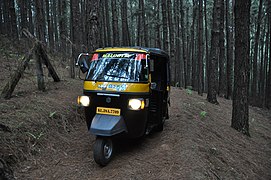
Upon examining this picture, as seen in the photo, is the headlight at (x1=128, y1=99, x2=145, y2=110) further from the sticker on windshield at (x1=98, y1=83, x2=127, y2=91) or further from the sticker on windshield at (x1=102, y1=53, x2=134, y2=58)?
the sticker on windshield at (x1=102, y1=53, x2=134, y2=58)

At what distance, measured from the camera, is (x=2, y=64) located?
36.6ft

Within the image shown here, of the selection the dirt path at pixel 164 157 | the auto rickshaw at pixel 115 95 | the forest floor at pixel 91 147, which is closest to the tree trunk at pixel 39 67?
the forest floor at pixel 91 147

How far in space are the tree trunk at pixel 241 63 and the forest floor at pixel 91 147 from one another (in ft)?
2.49

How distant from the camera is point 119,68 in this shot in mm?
6039

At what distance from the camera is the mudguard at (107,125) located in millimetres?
5172

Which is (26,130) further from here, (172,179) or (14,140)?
→ (172,179)

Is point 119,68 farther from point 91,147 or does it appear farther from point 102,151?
point 91,147

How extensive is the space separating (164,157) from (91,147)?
212 centimetres

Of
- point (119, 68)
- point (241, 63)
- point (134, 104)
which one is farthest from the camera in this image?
point (241, 63)

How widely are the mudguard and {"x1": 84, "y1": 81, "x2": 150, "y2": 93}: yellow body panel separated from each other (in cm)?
66

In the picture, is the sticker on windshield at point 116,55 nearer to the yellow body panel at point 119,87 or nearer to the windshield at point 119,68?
the windshield at point 119,68

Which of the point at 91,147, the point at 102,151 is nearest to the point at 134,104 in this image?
the point at 102,151

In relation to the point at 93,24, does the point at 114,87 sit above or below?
below

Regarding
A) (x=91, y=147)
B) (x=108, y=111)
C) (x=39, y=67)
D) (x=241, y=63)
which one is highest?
(x=241, y=63)
